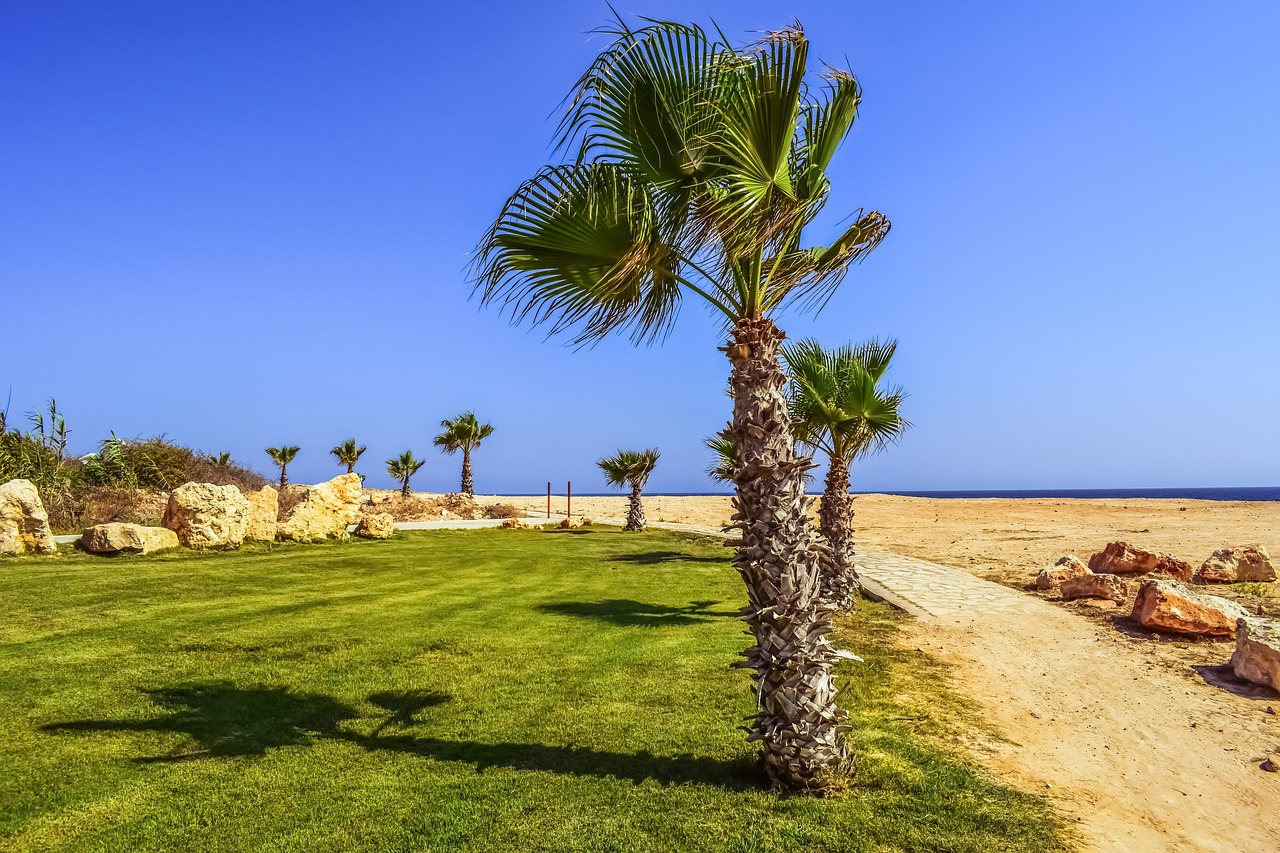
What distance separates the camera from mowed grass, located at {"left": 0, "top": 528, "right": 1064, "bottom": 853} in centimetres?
415

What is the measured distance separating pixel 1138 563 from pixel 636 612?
33.8 ft

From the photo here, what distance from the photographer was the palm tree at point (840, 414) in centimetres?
1088

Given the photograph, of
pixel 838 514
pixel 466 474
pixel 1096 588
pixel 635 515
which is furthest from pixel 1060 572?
pixel 466 474

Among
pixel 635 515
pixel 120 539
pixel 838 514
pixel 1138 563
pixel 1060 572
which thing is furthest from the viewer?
pixel 635 515

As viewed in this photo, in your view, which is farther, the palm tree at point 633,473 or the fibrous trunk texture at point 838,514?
the palm tree at point 633,473

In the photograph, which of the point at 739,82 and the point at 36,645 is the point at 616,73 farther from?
the point at 36,645

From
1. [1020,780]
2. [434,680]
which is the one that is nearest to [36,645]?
[434,680]

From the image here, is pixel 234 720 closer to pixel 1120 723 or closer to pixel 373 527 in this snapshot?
pixel 1120 723

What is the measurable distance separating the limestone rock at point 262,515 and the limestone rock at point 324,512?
0.37 meters

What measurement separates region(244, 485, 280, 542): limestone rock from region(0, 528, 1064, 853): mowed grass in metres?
5.81

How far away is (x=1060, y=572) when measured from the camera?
12.7 meters

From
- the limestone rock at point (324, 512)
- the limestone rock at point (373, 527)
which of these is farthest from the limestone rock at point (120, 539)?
the limestone rock at point (373, 527)

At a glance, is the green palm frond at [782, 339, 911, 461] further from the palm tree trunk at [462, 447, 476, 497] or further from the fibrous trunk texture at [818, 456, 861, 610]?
the palm tree trunk at [462, 447, 476, 497]

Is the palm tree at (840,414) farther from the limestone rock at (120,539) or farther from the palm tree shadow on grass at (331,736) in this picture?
A: the limestone rock at (120,539)
